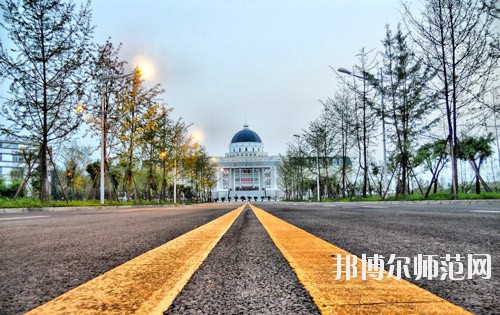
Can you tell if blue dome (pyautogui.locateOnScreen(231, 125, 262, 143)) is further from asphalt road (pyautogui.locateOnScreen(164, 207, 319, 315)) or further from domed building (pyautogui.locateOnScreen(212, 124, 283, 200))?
asphalt road (pyautogui.locateOnScreen(164, 207, 319, 315))

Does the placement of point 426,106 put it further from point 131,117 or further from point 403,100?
point 131,117

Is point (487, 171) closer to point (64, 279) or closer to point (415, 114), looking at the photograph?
point (415, 114)

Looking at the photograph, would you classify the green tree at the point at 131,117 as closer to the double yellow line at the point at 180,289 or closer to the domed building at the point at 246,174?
the double yellow line at the point at 180,289

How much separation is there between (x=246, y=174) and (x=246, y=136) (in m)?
16.6

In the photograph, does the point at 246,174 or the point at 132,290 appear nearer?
the point at 132,290

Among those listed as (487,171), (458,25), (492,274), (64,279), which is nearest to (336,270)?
(492,274)

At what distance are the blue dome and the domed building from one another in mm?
3292

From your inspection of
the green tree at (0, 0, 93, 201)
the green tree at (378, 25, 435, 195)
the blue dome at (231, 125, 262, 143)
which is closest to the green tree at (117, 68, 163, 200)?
the green tree at (0, 0, 93, 201)

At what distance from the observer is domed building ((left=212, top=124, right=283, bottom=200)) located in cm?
11569

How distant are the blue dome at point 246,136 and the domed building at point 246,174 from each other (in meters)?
3.29

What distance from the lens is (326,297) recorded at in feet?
3.09

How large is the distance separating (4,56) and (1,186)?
42.5 metres

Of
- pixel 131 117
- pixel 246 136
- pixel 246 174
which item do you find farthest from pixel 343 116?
pixel 246 136

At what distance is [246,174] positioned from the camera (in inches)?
4892
